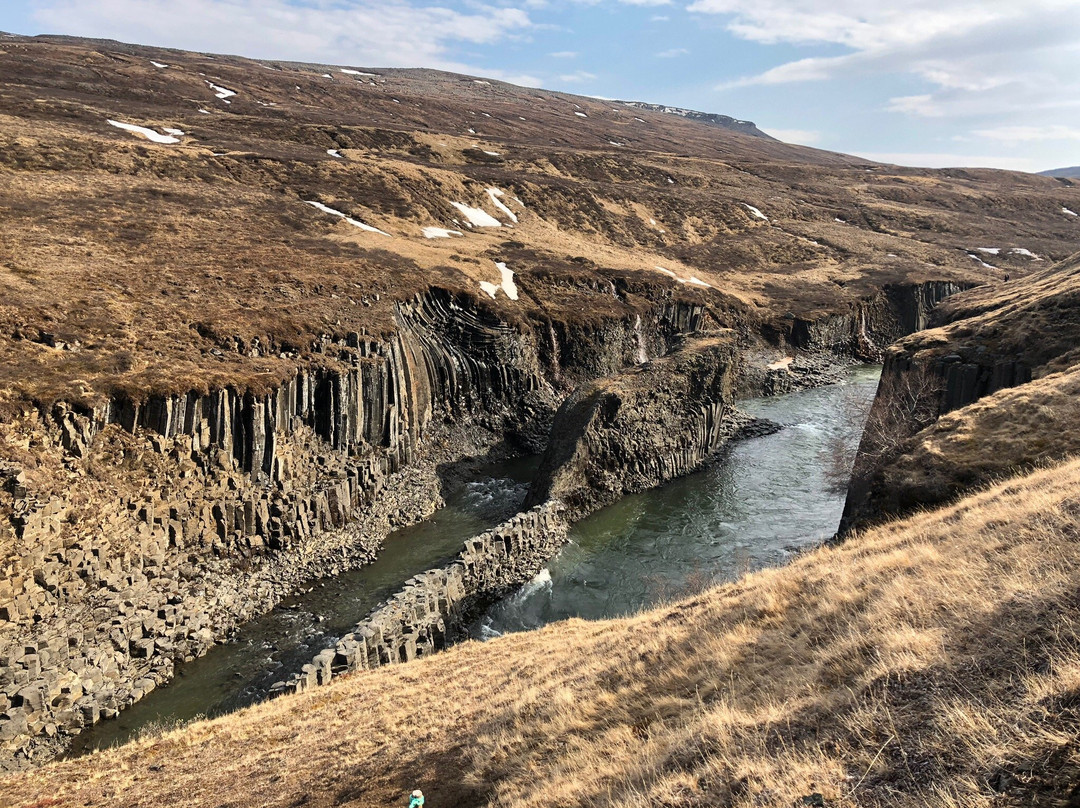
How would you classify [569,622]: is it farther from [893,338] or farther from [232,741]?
[893,338]

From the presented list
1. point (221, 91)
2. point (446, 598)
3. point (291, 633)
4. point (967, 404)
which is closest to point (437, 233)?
point (446, 598)

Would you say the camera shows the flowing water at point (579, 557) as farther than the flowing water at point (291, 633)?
Yes

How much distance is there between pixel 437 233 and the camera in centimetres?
6438

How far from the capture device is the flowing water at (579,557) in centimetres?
2275

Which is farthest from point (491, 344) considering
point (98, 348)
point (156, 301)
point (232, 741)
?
point (232, 741)

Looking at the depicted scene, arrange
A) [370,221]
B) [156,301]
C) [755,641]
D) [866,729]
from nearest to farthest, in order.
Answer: [866,729]
[755,641]
[156,301]
[370,221]

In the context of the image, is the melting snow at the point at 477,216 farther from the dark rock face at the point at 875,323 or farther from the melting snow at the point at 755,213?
the melting snow at the point at 755,213

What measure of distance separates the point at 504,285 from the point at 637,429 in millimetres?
22146

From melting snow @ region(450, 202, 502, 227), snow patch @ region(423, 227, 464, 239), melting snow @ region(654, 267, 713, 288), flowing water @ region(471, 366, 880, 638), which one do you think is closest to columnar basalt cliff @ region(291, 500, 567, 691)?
flowing water @ region(471, 366, 880, 638)

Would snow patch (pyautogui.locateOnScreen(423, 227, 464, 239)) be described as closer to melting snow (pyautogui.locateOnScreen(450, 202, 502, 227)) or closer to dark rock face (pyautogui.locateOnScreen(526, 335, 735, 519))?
melting snow (pyautogui.locateOnScreen(450, 202, 502, 227))

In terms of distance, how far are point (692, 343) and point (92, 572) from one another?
37.0 metres

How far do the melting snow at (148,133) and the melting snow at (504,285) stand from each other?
39897 mm

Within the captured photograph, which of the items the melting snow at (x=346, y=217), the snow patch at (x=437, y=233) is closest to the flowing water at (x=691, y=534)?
the snow patch at (x=437, y=233)

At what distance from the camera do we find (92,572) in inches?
884
